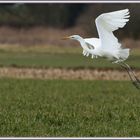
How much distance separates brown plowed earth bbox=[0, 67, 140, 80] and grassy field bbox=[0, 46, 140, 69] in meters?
0.84

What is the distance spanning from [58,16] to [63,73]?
34.4 feet

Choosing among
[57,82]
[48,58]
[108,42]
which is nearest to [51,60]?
[48,58]

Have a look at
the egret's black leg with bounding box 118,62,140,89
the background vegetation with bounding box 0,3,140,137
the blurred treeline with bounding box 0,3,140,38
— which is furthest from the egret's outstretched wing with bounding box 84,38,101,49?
the blurred treeline with bounding box 0,3,140,38

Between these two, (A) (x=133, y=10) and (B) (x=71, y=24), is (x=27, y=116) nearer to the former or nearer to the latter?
(A) (x=133, y=10)

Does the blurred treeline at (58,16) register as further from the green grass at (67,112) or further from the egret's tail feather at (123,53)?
the egret's tail feather at (123,53)

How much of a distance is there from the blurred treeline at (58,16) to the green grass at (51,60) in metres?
1.72

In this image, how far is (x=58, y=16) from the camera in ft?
138

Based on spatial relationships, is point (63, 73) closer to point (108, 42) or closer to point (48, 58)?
point (48, 58)

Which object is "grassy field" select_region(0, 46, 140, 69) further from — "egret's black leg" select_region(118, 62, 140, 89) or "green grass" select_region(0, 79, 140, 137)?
"egret's black leg" select_region(118, 62, 140, 89)

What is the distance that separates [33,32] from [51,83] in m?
16.8

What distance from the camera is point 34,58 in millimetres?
38250

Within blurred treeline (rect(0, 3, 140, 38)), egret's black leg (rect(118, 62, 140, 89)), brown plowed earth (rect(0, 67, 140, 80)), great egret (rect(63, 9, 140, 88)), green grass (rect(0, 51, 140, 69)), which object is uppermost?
blurred treeline (rect(0, 3, 140, 38))

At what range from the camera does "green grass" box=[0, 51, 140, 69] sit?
33719 mm

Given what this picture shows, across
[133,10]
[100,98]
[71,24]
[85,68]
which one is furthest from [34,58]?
[100,98]
